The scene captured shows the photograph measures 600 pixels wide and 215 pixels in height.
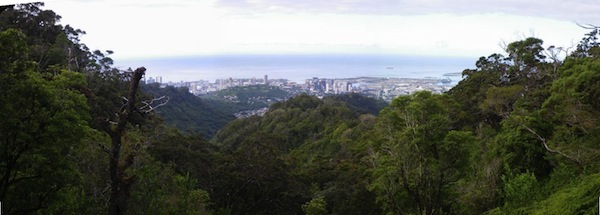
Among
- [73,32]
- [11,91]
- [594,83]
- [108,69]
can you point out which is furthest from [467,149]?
[73,32]

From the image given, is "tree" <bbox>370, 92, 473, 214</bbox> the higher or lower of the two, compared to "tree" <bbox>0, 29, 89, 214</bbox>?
lower

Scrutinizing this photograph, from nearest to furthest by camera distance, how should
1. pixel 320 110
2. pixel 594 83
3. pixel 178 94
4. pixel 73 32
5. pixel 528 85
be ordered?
pixel 594 83 → pixel 528 85 → pixel 73 32 → pixel 320 110 → pixel 178 94

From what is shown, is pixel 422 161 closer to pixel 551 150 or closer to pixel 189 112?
pixel 551 150

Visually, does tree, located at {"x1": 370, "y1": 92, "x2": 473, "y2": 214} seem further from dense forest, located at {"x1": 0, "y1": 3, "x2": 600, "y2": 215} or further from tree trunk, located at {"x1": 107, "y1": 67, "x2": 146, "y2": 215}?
tree trunk, located at {"x1": 107, "y1": 67, "x2": 146, "y2": 215}

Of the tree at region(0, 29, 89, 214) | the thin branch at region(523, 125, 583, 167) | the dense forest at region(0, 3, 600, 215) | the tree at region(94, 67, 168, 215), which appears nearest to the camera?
the tree at region(0, 29, 89, 214)

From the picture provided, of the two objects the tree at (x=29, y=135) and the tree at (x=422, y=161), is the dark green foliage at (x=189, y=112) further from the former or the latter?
the tree at (x=29, y=135)

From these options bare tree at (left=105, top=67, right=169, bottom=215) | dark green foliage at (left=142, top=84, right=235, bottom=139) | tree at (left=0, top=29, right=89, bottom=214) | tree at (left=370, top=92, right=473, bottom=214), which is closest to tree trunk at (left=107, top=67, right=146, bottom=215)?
bare tree at (left=105, top=67, right=169, bottom=215)

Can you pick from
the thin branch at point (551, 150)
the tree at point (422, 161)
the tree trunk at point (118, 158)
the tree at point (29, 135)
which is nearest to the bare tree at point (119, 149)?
the tree trunk at point (118, 158)

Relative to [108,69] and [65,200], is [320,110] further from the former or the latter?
[65,200]
